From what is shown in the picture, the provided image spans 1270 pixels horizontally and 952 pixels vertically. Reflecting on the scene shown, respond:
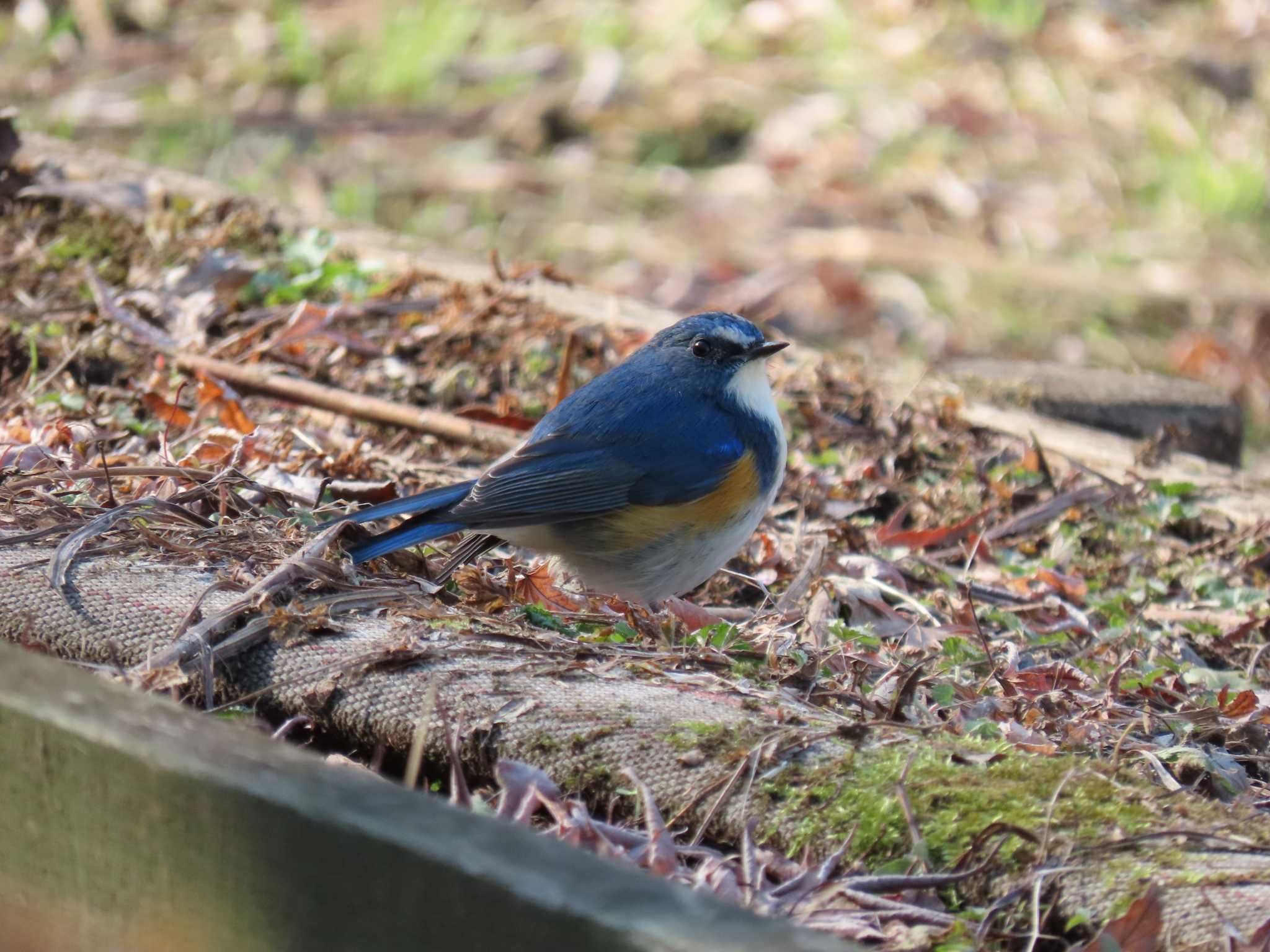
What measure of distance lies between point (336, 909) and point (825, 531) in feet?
9.47

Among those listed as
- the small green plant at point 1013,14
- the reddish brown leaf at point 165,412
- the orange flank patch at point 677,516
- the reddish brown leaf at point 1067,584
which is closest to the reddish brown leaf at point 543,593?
the orange flank patch at point 677,516

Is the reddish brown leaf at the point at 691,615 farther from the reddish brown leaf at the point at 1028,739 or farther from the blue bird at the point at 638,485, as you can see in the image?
the reddish brown leaf at the point at 1028,739

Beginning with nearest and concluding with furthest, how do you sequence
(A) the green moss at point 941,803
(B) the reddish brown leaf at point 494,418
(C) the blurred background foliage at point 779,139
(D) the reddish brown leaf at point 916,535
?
(A) the green moss at point 941,803
(D) the reddish brown leaf at point 916,535
(B) the reddish brown leaf at point 494,418
(C) the blurred background foliage at point 779,139

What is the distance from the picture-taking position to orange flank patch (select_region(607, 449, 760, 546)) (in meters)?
3.88

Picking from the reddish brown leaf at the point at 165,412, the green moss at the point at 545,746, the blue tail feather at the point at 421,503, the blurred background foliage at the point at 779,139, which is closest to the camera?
the green moss at the point at 545,746

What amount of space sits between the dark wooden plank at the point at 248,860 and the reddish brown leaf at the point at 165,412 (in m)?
2.31

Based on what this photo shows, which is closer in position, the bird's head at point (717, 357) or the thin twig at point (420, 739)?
the thin twig at point (420, 739)

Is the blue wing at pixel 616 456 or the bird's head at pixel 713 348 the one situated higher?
the bird's head at pixel 713 348

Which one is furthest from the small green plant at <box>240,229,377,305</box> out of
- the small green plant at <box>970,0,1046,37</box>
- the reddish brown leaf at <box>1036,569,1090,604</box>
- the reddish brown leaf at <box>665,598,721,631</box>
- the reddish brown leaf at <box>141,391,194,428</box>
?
the small green plant at <box>970,0,1046,37</box>

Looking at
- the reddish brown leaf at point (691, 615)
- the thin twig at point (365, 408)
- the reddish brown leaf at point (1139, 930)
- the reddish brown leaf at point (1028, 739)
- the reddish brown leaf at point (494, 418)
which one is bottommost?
the reddish brown leaf at point (494, 418)

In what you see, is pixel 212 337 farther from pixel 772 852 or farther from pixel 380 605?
pixel 772 852

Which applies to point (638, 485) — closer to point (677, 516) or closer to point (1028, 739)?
point (677, 516)

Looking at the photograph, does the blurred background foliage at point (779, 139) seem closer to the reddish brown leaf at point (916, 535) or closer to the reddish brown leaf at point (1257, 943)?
the reddish brown leaf at point (916, 535)

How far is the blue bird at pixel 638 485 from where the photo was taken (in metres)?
3.83
